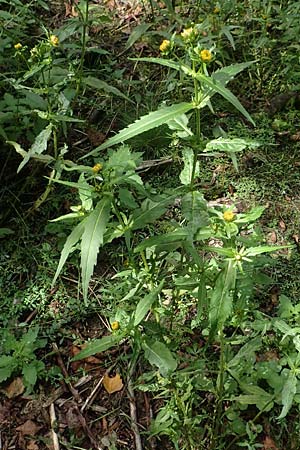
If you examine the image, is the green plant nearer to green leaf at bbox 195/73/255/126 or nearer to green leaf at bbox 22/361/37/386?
green leaf at bbox 22/361/37/386

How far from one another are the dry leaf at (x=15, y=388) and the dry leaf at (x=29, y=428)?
129 mm

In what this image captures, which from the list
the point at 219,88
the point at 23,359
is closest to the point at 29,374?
the point at 23,359

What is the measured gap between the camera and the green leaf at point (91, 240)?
1.50 m

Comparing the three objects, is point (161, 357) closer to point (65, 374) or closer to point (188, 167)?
point (188, 167)

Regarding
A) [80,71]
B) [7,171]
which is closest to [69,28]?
[80,71]

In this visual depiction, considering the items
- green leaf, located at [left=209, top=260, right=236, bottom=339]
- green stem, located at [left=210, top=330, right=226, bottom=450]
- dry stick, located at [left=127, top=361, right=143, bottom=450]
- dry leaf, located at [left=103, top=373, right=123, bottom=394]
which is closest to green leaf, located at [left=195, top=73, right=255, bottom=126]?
green leaf, located at [left=209, top=260, right=236, bottom=339]

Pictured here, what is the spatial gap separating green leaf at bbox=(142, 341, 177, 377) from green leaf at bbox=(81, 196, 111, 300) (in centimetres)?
39

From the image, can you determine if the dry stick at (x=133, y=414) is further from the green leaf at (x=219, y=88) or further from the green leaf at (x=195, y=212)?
the green leaf at (x=219, y=88)

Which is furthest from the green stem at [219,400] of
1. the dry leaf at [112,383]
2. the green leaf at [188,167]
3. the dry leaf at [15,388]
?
the dry leaf at [15,388]

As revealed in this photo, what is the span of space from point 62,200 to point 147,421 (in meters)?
1.20

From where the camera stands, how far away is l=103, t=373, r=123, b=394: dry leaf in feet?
7.68

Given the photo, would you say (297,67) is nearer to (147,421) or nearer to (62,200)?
(62,200)

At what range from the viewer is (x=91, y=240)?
60.1 inches

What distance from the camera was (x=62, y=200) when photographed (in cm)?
291
